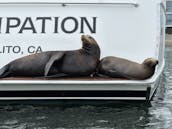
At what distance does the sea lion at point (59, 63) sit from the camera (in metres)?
8.67

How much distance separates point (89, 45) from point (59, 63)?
547mm

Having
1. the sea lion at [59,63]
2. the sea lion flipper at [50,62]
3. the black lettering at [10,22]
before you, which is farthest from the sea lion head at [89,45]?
the black lettering at [10,22]

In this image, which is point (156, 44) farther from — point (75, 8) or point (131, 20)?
point (75, 8)

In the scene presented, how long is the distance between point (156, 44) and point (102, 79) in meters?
1.14

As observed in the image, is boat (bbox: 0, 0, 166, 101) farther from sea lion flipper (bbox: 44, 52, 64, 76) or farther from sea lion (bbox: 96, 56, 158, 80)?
sea lion flipper (bbox: 44, 52, 64, 76)

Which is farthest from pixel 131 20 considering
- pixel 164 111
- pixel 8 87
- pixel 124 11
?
pixel 8 87

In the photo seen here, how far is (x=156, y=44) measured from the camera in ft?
29.8

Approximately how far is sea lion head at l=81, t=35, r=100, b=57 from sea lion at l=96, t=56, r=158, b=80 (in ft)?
0.62

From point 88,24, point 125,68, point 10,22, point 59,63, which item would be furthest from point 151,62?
point 10,22

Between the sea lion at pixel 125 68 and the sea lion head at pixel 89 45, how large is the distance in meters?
0.19

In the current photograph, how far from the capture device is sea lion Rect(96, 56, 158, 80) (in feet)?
28.2

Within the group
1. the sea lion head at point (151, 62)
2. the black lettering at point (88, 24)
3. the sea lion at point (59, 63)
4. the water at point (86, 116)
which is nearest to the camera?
the water at point (86, 116)

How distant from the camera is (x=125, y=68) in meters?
8.70

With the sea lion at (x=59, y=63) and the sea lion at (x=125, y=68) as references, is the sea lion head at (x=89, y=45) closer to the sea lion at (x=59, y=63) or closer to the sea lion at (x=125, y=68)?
the sea lion at (x=59, y=63)
